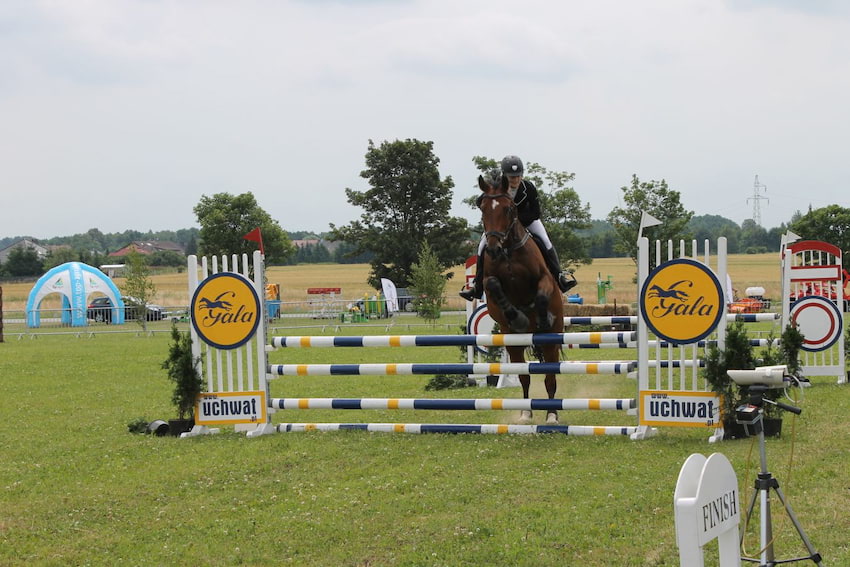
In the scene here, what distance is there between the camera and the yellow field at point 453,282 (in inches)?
2096

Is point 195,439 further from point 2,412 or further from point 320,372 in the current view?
point 2,412

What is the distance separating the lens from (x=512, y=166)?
334 inches

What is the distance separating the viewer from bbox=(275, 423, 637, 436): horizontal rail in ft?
25.6

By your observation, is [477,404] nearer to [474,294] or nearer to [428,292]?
[474,294]

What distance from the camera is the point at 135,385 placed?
14.2 meters

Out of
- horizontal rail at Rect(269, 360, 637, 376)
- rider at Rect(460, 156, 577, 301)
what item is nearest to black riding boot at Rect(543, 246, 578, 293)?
rider at Rect(460, 156, 577, 301)

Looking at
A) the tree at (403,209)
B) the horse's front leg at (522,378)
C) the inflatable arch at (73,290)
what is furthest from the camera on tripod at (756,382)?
the tree at (403,209)

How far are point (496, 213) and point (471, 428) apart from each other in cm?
206

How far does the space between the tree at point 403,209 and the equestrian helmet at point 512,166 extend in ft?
143

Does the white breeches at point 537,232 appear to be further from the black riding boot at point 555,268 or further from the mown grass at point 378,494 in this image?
the mown grass at point 378,494

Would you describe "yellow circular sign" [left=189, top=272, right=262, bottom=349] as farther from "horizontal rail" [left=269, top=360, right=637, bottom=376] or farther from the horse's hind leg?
the horse's hind leg

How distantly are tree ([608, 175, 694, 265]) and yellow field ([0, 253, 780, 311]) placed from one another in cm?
370

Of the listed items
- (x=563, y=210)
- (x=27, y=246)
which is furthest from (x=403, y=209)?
(x=27, y=246)

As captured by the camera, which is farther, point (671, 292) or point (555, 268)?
point (555, 268)
